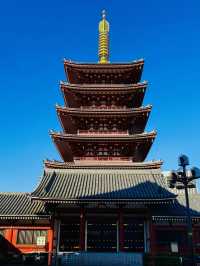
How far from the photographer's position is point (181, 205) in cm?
3153

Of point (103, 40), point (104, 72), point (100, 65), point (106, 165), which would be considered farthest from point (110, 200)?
point (103, 40)

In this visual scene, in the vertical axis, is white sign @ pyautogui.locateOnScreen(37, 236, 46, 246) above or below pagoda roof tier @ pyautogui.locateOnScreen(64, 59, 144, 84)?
below

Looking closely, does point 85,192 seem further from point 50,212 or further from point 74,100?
point 74,100

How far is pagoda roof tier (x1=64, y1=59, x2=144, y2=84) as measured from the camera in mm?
35219

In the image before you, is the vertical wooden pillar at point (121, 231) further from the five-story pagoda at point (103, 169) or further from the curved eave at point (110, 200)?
the curved eave at point (110, 200)

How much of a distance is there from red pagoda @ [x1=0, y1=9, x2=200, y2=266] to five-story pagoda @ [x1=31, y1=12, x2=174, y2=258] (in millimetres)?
80

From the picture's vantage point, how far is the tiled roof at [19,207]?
26969 mm

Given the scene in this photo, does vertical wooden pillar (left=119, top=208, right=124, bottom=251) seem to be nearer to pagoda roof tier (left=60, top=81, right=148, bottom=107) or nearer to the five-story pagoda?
the five-story pagoda

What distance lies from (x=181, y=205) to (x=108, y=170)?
8040mm

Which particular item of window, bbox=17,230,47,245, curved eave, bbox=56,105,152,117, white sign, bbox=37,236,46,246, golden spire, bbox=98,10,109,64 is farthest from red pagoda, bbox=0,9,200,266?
golden spire, bbox=98,10,109,64

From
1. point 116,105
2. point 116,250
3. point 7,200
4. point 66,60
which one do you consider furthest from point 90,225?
point 66,60

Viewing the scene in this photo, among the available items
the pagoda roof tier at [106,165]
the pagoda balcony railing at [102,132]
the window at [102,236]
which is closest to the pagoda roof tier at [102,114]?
the pagoda balcony railing at [102,132]

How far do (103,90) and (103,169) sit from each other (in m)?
8.78

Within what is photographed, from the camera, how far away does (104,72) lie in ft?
117
